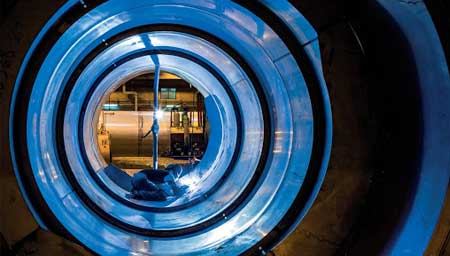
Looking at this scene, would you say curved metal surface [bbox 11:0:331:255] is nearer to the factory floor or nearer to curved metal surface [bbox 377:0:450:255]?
curved metal surface [bbox 377:0:450:255]

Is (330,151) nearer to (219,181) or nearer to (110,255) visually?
(110,255)

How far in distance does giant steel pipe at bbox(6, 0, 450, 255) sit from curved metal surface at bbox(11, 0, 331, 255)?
0.01 metres

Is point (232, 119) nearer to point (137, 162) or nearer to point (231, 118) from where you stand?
point (231, 118)

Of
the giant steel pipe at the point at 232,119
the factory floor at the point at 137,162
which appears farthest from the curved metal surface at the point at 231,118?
the factory floor at the point at 137,162

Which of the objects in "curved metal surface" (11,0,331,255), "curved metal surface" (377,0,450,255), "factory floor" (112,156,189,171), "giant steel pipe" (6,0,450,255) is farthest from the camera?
"factory floor" (112,156,189,171)

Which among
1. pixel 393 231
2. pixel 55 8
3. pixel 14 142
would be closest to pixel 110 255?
pixel 14 142

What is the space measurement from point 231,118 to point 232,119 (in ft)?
0.20

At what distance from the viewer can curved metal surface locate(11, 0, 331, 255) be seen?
1.70m

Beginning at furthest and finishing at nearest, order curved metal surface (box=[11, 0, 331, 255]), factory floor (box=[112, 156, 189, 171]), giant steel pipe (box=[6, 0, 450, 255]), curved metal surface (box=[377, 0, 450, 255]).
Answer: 1. factory floor (box=[112, 156, 189, 171])
2. curved metal surface (box=[11, 0, 331, 255])
3. giant steel pipe (box=[6, 0, 450, 255])
4. curved metal surface (box=[377, 0, 450, 255])

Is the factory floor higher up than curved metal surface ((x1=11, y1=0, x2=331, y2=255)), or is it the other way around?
curved metal surface ((x1=11, y1=0, x2=331, y2=255))

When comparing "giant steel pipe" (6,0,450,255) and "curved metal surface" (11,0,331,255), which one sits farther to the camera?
"curved metal surface" (11,0,331,255)

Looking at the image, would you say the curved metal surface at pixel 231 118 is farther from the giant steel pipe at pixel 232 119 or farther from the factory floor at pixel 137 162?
the factory floor at pixel 137 162

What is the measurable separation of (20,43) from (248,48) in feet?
5.57

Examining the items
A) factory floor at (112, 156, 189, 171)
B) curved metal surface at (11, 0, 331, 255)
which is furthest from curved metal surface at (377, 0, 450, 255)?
factory floor at (112, 156, 189, 171)
